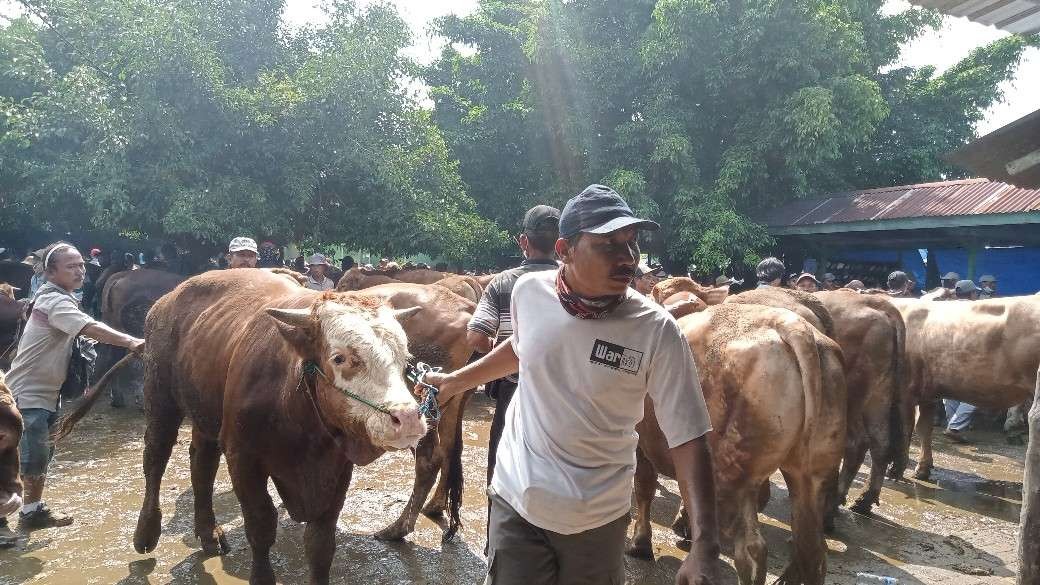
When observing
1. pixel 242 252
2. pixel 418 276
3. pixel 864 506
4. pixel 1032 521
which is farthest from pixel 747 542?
pixel 418 276

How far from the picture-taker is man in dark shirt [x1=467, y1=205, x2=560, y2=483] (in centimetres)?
421

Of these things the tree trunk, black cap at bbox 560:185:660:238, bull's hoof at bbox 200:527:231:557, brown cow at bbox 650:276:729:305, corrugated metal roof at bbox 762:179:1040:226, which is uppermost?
corrugated metal roof at bbox 762:179:1040:226

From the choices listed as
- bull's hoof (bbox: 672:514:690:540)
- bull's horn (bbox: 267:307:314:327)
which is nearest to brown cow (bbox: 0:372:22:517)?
bull's horn (bbox: 267:307:314:327)

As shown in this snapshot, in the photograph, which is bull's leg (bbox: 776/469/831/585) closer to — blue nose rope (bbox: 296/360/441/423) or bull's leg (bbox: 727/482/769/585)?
bull's leg (bbox: 727/482/769/585)

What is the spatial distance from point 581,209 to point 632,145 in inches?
616

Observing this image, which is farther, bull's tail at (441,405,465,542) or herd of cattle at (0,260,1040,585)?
bull's tail at (441,405,465,542)

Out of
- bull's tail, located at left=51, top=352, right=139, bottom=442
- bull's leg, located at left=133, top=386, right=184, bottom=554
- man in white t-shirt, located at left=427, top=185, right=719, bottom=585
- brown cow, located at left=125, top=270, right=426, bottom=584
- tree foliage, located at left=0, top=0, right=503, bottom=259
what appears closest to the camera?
man in white t-shirt, located at left=427, top=185, right=719, bottom=585

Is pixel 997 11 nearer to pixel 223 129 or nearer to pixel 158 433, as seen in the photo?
pixel 158 433

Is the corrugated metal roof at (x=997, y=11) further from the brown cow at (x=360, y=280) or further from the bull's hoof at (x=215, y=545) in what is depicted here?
the brown cow at (x=360, y=280)

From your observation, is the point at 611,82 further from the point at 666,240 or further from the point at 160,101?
the point at 160,101

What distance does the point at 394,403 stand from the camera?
325 centimetres

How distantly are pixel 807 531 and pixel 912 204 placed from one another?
12.9 m

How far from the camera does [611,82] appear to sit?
59.2 feet

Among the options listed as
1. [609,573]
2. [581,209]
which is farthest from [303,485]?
[581,209]
